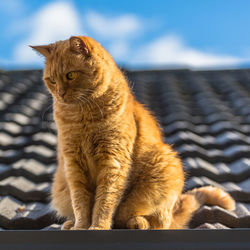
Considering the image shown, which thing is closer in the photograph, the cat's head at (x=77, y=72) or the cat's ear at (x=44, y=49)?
the cat's head at (x=77, y=72)

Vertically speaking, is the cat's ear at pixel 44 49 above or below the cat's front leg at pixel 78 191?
above

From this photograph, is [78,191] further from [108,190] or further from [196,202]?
[196,202]

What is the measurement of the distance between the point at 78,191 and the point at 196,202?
→ 0.60 m

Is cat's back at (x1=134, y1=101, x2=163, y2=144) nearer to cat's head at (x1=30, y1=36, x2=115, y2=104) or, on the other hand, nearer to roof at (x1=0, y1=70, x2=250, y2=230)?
cat's head at (x1=30, y1=36, x2=115, y2=104)

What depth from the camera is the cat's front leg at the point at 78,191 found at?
1429mm

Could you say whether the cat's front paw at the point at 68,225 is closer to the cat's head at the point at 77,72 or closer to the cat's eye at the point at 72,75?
the cat's head at the point at 77,72

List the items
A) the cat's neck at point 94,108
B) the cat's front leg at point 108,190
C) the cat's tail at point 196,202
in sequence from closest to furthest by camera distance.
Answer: the cat's front leg at point 108,190 < the cat's neck at point 94,108 < the cat's tail at point 196,202

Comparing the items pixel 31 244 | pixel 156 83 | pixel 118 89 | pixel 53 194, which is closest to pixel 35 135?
pixel 53 194

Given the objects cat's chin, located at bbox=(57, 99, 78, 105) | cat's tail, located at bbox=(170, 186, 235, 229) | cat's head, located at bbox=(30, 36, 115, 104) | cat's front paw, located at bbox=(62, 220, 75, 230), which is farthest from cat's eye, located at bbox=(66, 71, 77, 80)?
cat's tail, located at bbox=(170, 186, 235, 229)

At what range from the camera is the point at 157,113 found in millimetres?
2922

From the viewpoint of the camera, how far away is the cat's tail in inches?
62.7

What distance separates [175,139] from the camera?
2359mm

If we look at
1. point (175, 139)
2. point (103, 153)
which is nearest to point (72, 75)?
point (103, 153)

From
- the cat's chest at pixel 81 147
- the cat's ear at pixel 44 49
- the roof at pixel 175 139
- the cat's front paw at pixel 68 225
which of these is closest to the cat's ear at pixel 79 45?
the cat's ear at pixel 44 49
